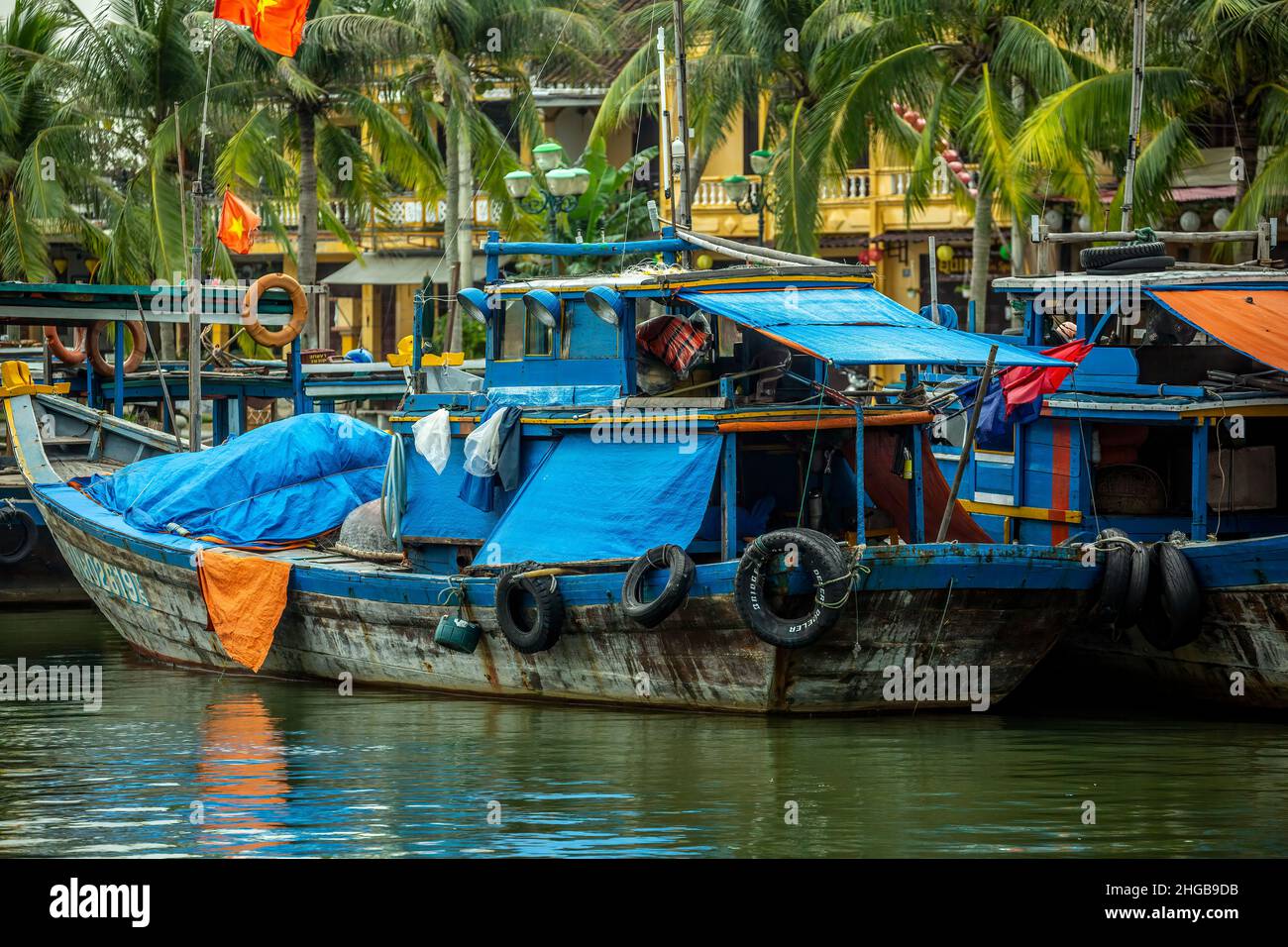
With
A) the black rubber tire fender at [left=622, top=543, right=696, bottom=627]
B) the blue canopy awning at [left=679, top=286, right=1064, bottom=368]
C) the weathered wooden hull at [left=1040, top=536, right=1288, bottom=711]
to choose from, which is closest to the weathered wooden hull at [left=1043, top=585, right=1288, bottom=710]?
the weathered wooden hull at [left=1040, top=536, right=1288, bottom=711]

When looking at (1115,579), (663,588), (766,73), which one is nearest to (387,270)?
(766,73)

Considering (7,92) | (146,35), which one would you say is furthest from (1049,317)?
(7,92)

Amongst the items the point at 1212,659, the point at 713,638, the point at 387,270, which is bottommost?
the point at 1212,659

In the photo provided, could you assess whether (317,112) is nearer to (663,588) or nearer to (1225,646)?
(663,588)

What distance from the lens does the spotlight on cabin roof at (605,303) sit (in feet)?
48.8

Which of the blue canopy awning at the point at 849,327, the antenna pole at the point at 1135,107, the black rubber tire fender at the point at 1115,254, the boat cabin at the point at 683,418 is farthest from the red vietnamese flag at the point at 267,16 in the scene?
the black rubber tire fender at the point at 1115,254

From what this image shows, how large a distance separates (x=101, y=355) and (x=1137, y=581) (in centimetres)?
1447

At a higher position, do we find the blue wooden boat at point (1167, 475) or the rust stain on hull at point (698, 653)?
the blue wooden boat at point (1167, 475)

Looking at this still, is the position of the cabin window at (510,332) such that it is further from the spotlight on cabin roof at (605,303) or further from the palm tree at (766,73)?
the palm tree at (766,73)

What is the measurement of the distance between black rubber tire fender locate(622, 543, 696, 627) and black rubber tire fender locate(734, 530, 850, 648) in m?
0.42

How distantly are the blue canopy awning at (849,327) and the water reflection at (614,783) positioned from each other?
2.68 metres

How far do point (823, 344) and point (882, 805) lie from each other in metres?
3.44

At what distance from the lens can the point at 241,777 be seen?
1310cm

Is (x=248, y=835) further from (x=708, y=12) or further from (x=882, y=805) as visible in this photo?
(x=708, y=12)
